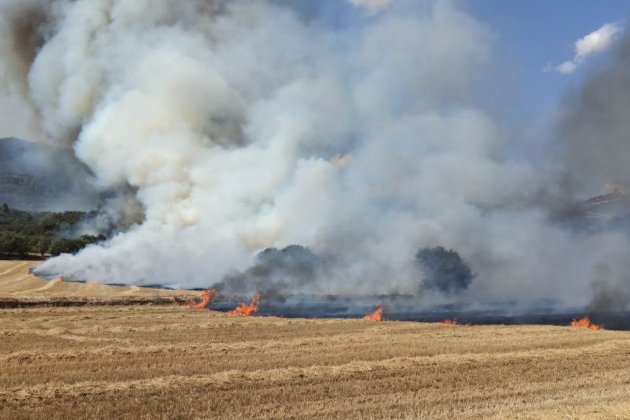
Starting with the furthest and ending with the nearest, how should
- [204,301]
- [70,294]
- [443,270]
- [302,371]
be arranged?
[443,270], [70,294], [204,301], [302,371]

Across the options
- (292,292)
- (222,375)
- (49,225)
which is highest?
(49,225)

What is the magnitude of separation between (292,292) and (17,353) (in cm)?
3044

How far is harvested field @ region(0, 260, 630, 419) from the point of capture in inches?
554

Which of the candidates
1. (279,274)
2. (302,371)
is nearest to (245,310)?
(279,274)

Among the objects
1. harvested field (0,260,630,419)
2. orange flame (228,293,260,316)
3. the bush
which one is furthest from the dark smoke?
harvested field (0,260,630,419)

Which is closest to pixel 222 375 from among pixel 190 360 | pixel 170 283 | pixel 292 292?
pixel 190 360

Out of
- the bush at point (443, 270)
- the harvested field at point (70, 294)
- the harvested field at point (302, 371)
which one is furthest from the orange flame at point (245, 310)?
the bush at point (443, 270)

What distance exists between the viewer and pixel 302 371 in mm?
18062

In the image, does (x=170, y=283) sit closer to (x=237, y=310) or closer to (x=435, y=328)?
(x=237, y=310)

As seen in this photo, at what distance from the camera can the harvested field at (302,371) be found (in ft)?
46.2

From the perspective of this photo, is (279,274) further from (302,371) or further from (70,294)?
(302,371)

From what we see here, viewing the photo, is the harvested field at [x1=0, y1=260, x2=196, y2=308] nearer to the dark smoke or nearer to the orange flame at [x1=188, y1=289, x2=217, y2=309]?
the orange flame at [x1=188, y1=289, x2=217, y2=309]

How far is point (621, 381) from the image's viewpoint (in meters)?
18.2

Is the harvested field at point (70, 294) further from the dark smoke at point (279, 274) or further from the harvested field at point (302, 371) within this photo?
the harvested field at point (302, 371)
